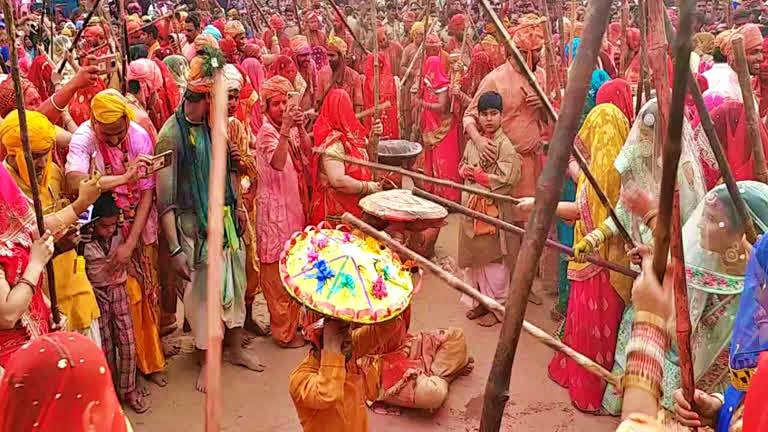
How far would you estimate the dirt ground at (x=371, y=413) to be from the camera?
387 centimetres

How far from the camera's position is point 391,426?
3.89 metres

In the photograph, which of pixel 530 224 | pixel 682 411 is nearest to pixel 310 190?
pixel 682 411

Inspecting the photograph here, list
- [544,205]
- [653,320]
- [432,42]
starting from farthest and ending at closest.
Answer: [432,42] → [653,320] → [544,205]

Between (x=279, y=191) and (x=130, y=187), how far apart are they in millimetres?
1022

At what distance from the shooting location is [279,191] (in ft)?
14.9

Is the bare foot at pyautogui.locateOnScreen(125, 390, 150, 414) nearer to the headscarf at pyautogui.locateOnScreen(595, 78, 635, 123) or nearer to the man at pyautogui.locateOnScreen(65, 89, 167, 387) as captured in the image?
the man at pyautogui.locateOnScreen(65, 89, 167, 387)

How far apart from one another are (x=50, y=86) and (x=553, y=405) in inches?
183

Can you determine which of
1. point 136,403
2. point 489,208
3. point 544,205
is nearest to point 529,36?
point 489,208

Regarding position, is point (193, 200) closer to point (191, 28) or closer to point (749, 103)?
point (749, 103)

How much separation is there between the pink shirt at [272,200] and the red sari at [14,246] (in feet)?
6.43

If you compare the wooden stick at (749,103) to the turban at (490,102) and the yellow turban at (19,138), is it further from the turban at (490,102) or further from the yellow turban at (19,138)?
the yellow turban at (19,138)

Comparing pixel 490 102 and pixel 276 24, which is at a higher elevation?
pixel 490 102

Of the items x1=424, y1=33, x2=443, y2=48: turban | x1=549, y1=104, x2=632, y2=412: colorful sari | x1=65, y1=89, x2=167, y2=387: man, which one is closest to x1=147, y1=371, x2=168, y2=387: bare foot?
x1=65, y1=89, x2=167, y2=387: man

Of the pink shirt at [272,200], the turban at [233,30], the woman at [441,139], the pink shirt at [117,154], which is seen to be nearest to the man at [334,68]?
the woman at [441,139]
